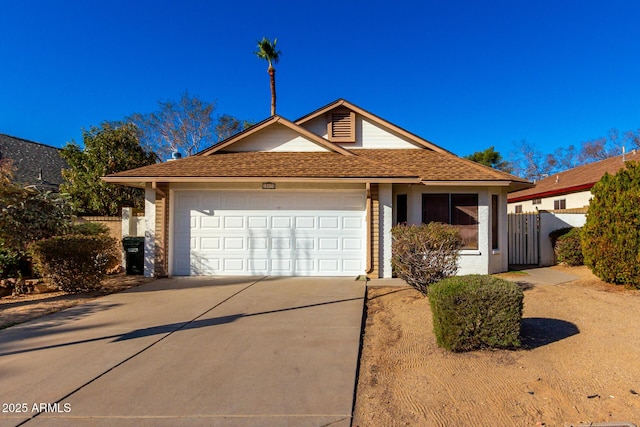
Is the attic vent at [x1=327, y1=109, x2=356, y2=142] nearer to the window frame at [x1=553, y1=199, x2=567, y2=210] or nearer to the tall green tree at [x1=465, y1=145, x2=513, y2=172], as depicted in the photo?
the window frame at [x1=553, y1=199, x2=567, y2=210]

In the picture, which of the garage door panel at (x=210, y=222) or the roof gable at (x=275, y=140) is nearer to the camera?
the garage door panel at (x=210, y=222)

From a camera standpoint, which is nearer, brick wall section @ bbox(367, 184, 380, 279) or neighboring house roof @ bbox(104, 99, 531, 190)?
neighboring house roof @ bbox(104, 99, 531, 190)

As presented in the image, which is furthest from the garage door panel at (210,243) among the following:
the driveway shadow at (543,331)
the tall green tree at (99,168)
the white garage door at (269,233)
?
the tall green tree at (99,168)

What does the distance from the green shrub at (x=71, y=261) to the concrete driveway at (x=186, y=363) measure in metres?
1.34

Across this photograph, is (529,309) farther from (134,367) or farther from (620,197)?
(134,367)

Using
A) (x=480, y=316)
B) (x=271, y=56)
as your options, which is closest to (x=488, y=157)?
(x=271, y=56)

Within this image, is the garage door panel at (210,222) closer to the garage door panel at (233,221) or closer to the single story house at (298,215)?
the single story house at (298,215)

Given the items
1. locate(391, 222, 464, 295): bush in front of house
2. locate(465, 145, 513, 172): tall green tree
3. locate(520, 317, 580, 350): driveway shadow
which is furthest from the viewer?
locate(465, 145, 513, 172): tall green tree

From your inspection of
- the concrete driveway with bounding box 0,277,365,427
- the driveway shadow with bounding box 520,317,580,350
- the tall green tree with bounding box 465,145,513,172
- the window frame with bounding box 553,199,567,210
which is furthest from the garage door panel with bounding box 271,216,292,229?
the tall green tree with bounding box 465,145,513,172

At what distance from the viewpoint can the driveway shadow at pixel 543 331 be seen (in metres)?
4.95

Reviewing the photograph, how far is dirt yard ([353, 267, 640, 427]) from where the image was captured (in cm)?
321

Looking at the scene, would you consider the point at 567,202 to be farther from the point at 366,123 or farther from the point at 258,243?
the point at 258,243

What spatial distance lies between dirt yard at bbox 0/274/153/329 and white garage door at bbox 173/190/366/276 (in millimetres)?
1673

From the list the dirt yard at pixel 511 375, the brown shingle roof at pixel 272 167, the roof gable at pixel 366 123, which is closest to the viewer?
the dirt yard at pixel 511 375
